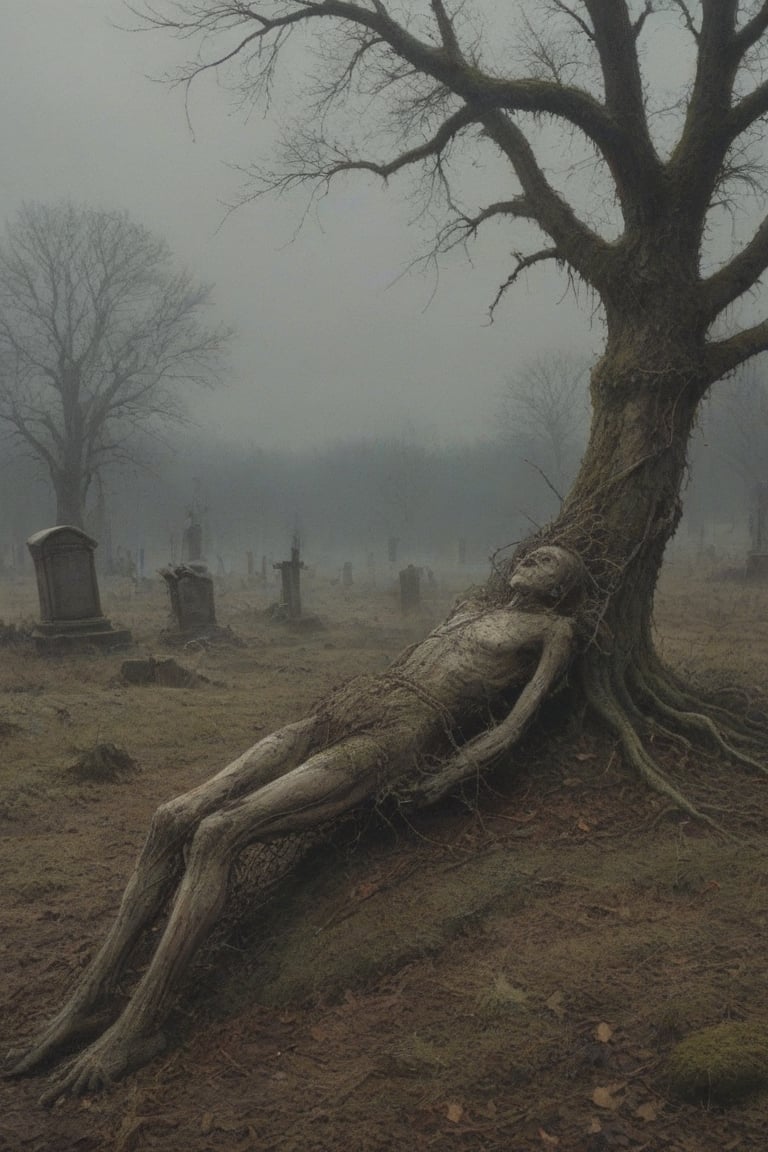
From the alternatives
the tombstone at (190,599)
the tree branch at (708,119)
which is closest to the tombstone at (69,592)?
the tombstone at (190,599)

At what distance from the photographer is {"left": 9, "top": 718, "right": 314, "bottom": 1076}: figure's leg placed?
3.60 metres

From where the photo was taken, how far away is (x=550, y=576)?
569 centimetres

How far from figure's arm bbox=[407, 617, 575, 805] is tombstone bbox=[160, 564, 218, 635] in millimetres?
11570

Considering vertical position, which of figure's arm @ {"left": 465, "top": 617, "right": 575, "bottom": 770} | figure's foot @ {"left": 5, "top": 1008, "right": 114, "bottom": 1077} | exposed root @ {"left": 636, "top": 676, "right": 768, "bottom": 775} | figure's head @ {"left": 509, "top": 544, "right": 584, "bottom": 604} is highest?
figure's head @ {"left": 509, "top": 544, "right": 584, "bottom": 604}

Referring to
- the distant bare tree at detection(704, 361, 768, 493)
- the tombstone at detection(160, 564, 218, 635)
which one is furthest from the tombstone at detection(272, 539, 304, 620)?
the distant bare tree at detection(704, 361, 768, 493)

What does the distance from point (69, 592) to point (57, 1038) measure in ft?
42.3

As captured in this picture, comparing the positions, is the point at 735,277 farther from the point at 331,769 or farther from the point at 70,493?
the point at 70,493

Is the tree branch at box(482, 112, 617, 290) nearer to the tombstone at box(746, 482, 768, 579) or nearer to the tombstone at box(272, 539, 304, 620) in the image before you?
the tombstone at box(272, 539, 304, 620)

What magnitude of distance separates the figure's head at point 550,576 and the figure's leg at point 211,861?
73.1 inches

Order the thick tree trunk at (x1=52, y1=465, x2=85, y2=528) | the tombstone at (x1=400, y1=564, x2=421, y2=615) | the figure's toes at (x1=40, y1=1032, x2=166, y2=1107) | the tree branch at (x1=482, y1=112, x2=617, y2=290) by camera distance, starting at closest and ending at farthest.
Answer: the figure's toes at (x1=40, y1=1032, x2=166, y2=1107) → the tree branch at (x1=482, y1=112, x2=617, y2=290) → the tombstone at (x1=400, y1=564, x2=421, y2=615) → the thick tree trunk at (x1=52, y1=465, x2=85, y2=528)

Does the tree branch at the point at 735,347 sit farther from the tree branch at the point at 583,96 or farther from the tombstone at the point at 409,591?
the tombstone at the point at 409,591

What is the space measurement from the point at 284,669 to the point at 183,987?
9480 mm

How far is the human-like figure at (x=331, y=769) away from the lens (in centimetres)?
356

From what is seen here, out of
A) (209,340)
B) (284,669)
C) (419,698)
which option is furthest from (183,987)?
(209,340)
